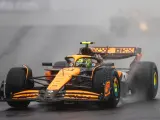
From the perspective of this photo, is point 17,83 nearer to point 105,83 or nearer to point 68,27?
point 105,83

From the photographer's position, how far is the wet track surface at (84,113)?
13.6 metres

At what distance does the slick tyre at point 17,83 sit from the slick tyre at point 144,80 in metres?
4.14

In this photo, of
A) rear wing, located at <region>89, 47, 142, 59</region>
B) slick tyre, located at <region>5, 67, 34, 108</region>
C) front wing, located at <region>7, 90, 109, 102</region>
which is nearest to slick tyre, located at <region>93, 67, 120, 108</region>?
Answer: front wing, located at <region>7, 90, 109, 102</region>

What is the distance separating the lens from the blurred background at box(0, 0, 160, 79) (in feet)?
87.2

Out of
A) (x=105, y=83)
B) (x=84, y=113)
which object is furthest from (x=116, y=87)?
(x=84, y=113)

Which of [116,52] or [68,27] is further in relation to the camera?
[68,27]

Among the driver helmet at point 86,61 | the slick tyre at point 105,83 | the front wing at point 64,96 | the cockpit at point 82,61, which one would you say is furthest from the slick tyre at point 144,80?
the front wing at point 64,96

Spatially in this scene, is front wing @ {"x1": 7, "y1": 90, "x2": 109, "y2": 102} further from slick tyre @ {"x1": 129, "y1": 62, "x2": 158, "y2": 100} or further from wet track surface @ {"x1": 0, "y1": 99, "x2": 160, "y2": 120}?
slick tyre @ {"x1": 129, "y1": 62, "x2": 158, "y2": 100}

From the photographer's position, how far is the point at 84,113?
47.5 ft

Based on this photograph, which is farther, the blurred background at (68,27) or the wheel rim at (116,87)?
the blurred background at (68,27)

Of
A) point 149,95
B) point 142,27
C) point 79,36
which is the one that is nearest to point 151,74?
point 149,95

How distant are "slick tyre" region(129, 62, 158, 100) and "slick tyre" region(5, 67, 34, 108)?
4140 millimetres

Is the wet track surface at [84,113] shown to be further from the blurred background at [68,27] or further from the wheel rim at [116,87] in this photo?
the blurred background at [68,27]

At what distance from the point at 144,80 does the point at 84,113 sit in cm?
510
